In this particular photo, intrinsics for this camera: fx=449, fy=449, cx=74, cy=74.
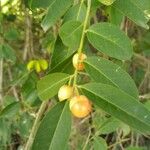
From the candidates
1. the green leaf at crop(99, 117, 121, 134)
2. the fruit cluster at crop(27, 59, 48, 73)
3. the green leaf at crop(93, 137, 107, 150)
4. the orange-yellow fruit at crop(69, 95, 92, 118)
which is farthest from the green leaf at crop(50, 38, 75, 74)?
the fruit cluster at crop(27, 59, 48, 73)

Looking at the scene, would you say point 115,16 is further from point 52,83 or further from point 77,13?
point 52,83

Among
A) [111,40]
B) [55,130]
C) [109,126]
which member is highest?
[111,40]

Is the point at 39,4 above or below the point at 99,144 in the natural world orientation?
above

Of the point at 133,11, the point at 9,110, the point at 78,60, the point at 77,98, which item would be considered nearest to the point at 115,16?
the point at 133,11

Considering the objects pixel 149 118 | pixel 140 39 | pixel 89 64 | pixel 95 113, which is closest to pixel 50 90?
pixel 89 64

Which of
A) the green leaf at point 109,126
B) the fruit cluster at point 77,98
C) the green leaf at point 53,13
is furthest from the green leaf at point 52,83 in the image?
the green leaf at point 109,126

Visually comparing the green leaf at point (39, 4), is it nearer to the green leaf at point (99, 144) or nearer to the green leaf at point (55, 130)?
the green leaf at point (55, 130)

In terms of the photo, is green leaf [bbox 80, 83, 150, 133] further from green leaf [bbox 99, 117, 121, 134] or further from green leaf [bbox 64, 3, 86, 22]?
green leaf [bbox 99, 117, 121, 134]
